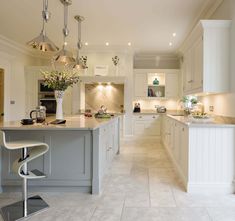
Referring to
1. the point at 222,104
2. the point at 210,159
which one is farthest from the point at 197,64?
the point at 210,159

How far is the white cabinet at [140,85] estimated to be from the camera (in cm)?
755

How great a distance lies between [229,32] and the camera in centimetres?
339

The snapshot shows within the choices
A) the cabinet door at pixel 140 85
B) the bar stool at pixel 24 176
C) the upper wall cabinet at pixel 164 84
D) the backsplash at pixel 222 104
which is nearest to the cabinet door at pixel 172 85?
the upper wall cabinet at pixel 164 84

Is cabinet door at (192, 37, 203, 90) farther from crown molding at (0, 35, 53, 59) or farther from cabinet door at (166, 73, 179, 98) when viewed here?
crown molding at (0, 35, 53, 59)

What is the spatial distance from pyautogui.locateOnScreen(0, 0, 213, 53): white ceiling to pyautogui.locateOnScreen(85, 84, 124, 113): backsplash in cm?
143

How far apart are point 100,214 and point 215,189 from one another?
1.56m

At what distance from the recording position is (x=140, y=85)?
24.8 ft

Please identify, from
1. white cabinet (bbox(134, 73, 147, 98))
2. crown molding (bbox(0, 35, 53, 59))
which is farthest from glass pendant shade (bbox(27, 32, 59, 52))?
white cabinet (bbox(134, 73, 147, 98))

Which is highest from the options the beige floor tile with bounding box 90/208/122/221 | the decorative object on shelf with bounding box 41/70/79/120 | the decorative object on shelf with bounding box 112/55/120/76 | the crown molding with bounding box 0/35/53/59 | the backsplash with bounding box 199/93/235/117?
the crown molding with bounding box 0/35/53/59

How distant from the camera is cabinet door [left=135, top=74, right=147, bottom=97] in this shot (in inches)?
297

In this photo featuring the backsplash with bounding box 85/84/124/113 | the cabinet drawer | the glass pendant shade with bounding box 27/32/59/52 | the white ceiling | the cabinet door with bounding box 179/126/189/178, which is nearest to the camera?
the glass pendant shade with bounding box 27/32/59/52

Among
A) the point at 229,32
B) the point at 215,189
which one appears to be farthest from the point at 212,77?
the point at 215,189

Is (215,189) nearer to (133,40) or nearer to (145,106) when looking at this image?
(133,40)

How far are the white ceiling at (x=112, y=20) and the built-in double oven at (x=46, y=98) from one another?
1417mm
